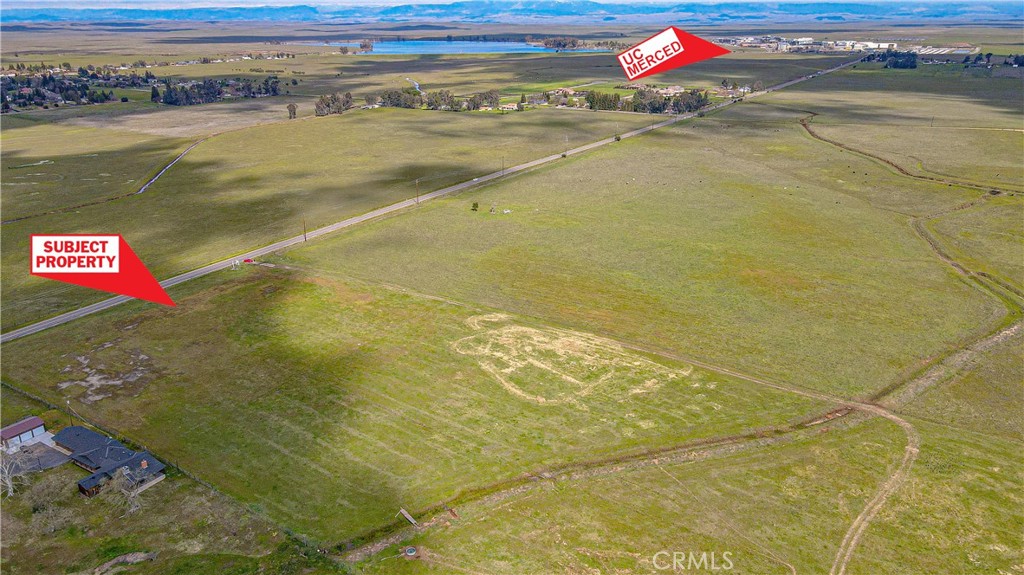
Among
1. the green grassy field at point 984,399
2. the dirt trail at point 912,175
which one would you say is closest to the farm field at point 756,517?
the green grassy field at point 984,399

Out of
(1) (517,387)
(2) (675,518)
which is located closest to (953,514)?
(2) (675,518)

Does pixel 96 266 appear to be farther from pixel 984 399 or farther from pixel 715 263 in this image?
pixel 984 399

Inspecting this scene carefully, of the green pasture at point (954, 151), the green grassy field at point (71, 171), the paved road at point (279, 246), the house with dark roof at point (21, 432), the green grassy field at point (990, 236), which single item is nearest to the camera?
the house with dark roof at point (21, 432)

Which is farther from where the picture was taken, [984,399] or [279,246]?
[279,246]

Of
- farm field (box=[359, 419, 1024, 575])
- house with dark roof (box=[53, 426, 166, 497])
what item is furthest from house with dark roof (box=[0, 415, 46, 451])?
farm field (box=[359, 419, 1024, 575])

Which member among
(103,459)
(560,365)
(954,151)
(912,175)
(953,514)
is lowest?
(103,459)

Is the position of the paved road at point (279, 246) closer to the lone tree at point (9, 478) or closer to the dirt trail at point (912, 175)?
the lone tree at point (9, 478)
